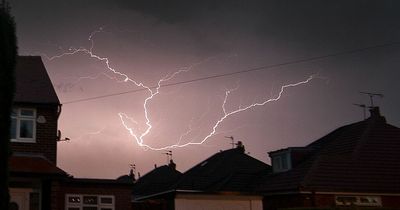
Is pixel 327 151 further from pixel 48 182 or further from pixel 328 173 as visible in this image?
pixel 48 182

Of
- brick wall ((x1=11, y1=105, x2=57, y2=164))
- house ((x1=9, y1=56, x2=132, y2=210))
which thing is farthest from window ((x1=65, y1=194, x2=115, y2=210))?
brick wall ((x1=11, y1=105, x2=57, y2=164))

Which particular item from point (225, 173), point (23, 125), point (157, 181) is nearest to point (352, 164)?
point (225, 173)

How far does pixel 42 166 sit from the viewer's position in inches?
913

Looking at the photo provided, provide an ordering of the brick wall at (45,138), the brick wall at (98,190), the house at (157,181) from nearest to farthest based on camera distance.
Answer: the brick wall at (45,138) → the brick wall at (98,190) → the house at (157,181)

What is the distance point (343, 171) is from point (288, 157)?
343cm

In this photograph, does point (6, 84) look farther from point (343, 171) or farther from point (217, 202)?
point (343, 171)

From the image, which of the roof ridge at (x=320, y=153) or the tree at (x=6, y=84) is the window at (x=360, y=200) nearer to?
the roof ridge at (x=320, y=153)

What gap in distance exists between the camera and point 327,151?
34.1 meters

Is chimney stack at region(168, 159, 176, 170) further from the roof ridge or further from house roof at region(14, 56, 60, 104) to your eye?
house roof at region(14, 56, 60, 104)

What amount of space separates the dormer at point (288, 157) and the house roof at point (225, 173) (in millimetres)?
1901

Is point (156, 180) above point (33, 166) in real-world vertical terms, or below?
above

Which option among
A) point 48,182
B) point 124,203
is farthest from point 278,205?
point 48,182

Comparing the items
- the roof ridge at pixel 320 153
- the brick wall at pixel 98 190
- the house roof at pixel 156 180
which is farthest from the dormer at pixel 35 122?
the house roof at pixel 156 180

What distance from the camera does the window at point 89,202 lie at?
2642cm
